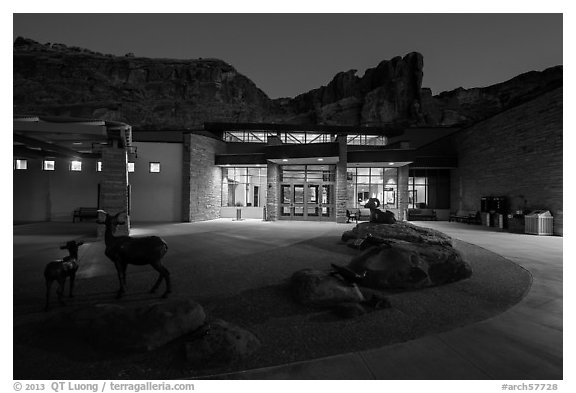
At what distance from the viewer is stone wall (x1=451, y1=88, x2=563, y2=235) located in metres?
13.2

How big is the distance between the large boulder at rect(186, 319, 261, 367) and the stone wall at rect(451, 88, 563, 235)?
16.2m

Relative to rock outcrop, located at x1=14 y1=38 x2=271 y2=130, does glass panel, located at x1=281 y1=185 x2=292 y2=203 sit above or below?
below

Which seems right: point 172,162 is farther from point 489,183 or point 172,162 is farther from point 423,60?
point 423,60

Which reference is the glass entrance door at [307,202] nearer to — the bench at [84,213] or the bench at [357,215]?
the bench at [357,215]

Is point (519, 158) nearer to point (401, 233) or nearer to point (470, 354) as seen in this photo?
point (401, 233)

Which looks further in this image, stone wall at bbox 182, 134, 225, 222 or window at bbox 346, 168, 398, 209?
window at bbox 346, 168, 398, 209

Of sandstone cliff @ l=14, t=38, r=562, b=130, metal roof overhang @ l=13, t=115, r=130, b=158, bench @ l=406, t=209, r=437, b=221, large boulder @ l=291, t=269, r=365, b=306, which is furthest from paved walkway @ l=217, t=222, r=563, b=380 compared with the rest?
sandstone cliff @ l=14, t=38, r=562, b=130

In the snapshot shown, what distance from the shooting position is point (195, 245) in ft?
31.0

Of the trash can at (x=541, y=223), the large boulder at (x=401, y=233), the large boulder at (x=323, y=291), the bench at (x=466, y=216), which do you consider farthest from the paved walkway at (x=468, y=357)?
the bench at (x=466, y=216)

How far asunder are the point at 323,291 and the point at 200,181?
629 inches

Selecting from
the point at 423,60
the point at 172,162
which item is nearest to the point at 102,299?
the point at 172,162

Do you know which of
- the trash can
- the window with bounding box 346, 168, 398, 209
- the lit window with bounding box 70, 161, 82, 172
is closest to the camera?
the trash can

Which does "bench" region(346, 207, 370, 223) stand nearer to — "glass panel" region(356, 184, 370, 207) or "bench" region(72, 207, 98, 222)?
"glass panel" region(356, 184, 370, 207)

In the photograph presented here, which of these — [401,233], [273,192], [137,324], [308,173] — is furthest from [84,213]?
[401,233]
